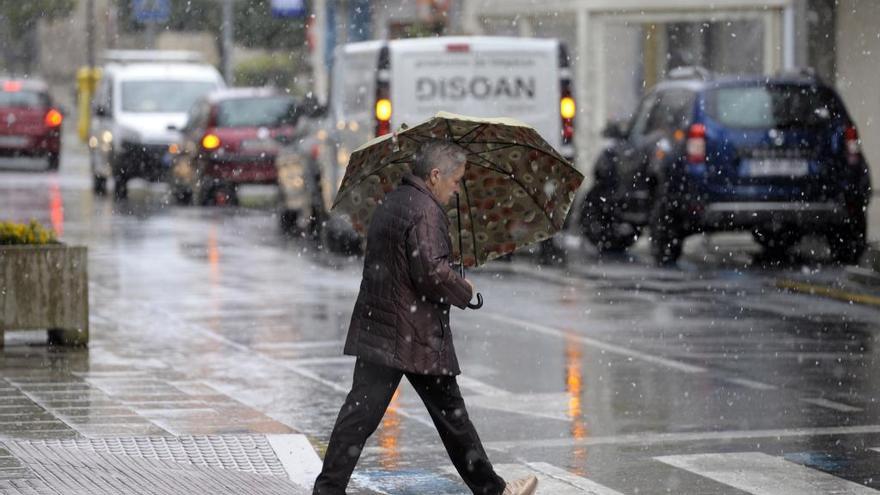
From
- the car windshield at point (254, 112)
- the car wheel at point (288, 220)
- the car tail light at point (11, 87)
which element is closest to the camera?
the car wheel at point (288, 220)

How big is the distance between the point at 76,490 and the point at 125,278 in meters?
10.2

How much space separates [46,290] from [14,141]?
2667 cm

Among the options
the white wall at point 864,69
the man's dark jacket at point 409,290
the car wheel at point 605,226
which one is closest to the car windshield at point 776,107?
the car wheel at point 605,226

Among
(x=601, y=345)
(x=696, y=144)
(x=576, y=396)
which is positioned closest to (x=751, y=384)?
(x=576, y=396)

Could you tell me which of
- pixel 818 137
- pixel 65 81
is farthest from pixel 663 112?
pixel 65 81

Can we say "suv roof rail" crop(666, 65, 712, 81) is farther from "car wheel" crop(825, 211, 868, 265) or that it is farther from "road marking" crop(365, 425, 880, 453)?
"road marking" crop(365, 425, 880, 453)

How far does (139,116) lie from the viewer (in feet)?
104

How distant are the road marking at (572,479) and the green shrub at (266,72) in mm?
47663

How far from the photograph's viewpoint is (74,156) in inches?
1889

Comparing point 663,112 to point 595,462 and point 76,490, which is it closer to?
point 595,462

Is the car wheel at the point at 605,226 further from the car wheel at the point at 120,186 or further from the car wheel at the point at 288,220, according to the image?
the car wheel at the point at 120,186

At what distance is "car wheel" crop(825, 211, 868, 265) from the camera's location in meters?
19.4

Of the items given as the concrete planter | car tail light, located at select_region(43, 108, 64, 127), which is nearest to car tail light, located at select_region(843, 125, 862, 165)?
the concrete planter

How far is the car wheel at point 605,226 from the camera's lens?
70.8 ft
